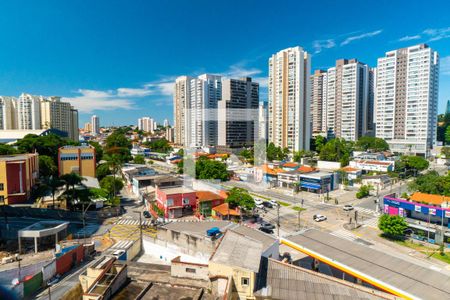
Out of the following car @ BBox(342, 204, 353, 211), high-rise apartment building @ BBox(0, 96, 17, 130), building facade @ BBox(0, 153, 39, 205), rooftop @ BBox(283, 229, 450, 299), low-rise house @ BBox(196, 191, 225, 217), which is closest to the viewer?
rooftop @ BBox(283, 229, 450, 299)

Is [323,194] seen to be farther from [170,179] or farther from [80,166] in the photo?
[80,166]

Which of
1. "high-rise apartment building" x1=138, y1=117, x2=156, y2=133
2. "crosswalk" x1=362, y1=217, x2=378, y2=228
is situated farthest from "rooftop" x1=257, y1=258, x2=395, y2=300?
"high-rise apartment building" x1=138, y1=117, x2=156, y2=133

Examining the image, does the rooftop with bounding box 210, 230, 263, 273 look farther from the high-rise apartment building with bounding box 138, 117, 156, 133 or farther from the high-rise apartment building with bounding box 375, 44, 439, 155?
the high-rise apartment building with bounding box 138, 117, 156, 133

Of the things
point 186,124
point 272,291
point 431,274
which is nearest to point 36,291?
point 272,291

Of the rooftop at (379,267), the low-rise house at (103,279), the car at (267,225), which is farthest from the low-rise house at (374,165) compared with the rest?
the low-rise house at (103,279)

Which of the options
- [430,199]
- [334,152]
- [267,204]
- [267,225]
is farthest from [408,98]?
[267,225]

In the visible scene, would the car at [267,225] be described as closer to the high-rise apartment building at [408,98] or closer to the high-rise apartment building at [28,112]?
the high-rise apartment building at [408,98]
